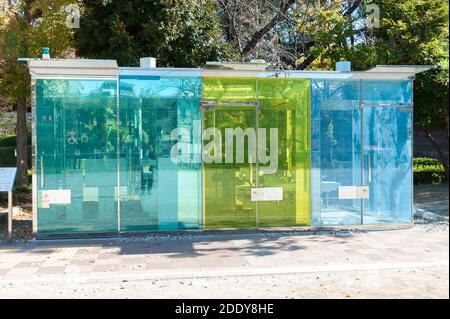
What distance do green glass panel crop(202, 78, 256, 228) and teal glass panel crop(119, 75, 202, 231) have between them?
0.20 m

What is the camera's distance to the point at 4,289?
236 inches

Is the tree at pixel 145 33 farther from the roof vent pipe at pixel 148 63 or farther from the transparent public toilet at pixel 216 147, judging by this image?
the transparent public toilet at pixel 216 147

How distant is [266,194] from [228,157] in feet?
3.29

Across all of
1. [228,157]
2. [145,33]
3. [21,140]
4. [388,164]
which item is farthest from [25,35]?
[388,164]

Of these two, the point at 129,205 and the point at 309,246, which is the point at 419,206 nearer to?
the point at 309,246

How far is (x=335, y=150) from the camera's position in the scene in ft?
31.9

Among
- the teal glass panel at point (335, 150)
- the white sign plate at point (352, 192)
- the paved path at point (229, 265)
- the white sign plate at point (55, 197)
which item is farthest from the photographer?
the white sign plate at point (352, 192)

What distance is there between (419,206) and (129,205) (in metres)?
6.58

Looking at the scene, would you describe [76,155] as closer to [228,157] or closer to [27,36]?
[228,157]

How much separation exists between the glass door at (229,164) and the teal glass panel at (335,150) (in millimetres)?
1198

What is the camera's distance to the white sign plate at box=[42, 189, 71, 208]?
879cm

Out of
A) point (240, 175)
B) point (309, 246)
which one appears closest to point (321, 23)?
point (240, 175)

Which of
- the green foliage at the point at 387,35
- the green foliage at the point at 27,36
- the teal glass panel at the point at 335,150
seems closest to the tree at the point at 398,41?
the green foliage at the point at 387,35

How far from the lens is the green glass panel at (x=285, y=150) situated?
948cm
